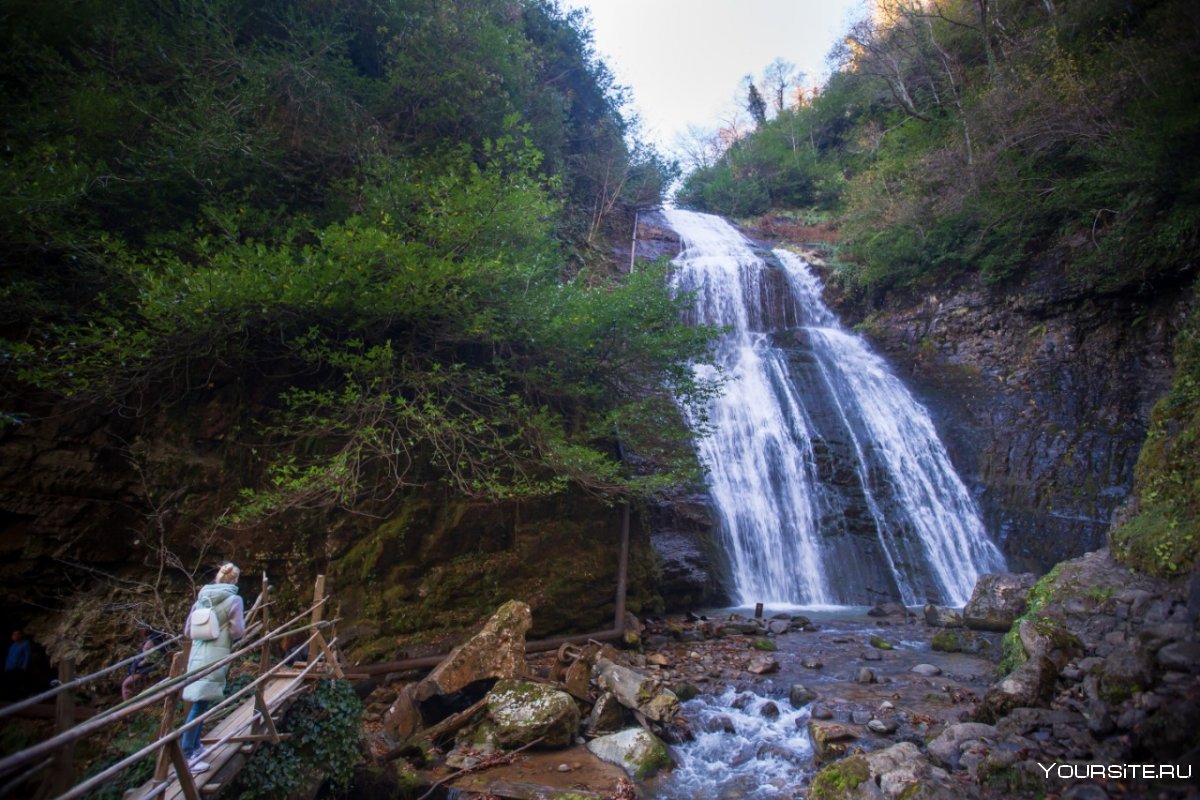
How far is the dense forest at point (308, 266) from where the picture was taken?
6105 mm

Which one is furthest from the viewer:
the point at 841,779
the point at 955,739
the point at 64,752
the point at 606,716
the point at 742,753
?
the point at 606,716

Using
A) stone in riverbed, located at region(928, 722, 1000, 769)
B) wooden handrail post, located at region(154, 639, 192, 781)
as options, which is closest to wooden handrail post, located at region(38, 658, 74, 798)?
wooden handrail post, located at region(154, 639, 192, 781)

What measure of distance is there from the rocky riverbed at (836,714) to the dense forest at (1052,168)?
5.51ft

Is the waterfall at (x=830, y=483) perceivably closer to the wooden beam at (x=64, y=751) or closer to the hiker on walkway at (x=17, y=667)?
the wooden beam at (x=64, y=751)

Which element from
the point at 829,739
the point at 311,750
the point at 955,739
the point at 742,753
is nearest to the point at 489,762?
the point at 311,750

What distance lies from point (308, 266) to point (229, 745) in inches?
178

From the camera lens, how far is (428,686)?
6.07m

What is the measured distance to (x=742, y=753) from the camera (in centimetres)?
539

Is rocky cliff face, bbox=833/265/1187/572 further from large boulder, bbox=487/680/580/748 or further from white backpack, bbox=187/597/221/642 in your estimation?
white backpack, bbox=187/597/221/642

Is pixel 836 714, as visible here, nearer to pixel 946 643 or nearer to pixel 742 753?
pixel 742 753

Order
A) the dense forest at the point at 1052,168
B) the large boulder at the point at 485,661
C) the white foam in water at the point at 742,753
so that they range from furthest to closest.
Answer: the dense forest at the point at 1052,168
the large boulder at the point at 485,661
the white foam in water at the point at 742,753

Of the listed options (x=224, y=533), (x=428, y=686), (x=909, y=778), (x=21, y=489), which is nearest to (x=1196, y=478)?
(x=909, y=778)

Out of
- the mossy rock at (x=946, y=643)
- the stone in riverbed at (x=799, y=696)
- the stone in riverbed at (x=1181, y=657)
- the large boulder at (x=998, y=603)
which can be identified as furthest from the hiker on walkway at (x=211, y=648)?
the large boulder at (x=998, y=603)

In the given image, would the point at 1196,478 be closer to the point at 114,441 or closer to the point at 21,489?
the point at 114,441
